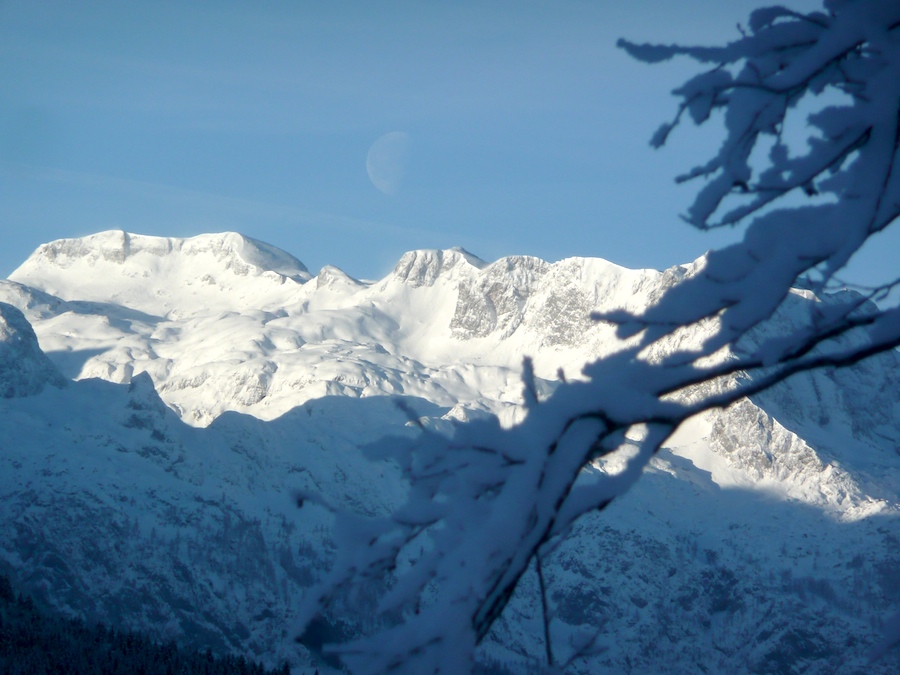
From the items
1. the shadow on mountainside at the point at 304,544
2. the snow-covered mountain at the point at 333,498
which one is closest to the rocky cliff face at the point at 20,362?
the snow-covered mountain at the point at 333,498

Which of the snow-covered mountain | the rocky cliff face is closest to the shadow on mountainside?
the snow-covered mountain

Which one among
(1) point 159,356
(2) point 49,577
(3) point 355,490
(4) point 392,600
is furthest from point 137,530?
(4) point 392,600

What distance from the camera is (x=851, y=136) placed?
425 cm

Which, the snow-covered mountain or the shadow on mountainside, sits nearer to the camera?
the shadow on mountainside

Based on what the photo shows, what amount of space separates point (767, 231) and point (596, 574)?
172180 mm

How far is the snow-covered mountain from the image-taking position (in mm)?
147000

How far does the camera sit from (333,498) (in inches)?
5974

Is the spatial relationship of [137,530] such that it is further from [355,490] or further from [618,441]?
[618,441]

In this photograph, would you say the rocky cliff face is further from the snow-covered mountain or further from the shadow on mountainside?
the shadow on mountainside

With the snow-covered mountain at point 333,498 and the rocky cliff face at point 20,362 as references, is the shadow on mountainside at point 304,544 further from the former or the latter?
the rocky cliff face at point 20,362

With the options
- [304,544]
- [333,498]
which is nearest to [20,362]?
[304,544]

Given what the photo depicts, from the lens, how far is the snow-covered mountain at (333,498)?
482 feet

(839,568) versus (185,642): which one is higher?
(839,568)

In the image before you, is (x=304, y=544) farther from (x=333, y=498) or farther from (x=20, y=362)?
(x=20, y=362)
